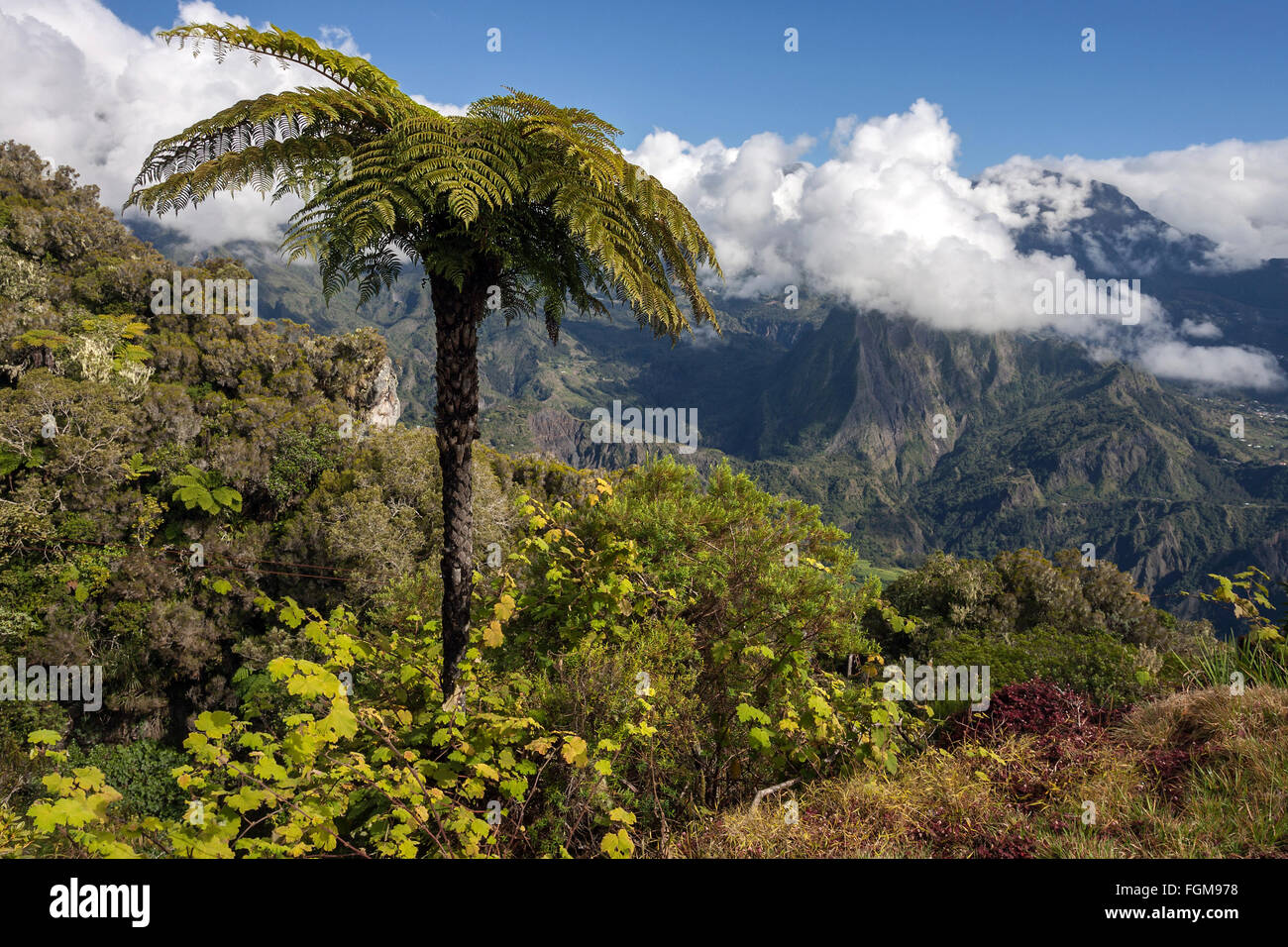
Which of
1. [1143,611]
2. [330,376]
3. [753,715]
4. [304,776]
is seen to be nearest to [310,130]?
[304,776]

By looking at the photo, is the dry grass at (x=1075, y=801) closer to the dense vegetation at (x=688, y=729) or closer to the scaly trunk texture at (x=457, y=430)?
the dense vegetation at (x=688, y=729)

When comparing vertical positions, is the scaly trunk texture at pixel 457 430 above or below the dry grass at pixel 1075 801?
above

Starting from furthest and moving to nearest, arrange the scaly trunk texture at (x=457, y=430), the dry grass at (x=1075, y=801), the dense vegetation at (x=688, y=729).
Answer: the scaly trunk texture at (x=457, y=430) → the dry grass at (x=1075, y=801) → the dense vegetation at (x=688, y=729)

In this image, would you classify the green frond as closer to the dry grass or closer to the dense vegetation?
the dense vegetation

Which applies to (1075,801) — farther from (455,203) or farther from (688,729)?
(455,203)

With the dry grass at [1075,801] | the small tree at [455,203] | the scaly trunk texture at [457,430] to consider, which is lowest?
the dry grass at [1075,801]

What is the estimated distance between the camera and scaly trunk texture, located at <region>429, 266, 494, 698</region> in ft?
14.7

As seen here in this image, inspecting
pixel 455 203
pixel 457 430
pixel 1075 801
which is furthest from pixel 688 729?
pixel 455 203

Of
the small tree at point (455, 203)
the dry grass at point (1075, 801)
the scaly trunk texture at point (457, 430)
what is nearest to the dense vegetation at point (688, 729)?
the dry grass at point (1075, 801)

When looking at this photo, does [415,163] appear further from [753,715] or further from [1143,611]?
[1143,611]

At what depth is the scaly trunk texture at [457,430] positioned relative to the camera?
14.7 ft

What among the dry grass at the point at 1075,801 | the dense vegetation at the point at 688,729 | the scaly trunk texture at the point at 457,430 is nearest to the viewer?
the dense vegetation at the point at 688,729

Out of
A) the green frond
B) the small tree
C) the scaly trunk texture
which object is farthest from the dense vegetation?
the green frond

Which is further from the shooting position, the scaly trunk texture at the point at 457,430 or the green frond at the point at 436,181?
the scaly trunk texture at the point at 457,430
